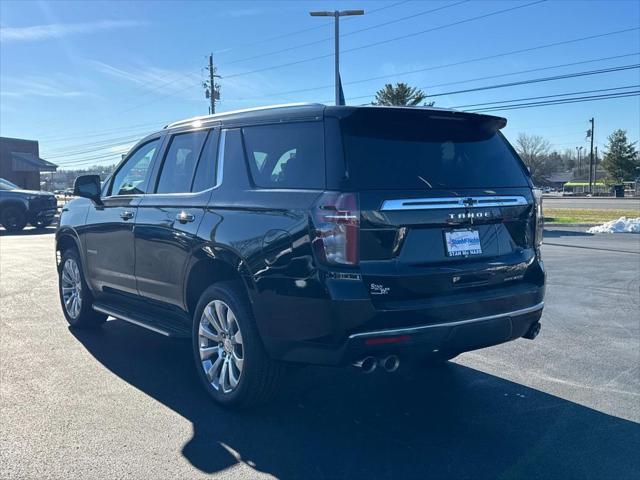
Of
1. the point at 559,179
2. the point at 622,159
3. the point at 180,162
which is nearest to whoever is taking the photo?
the point at 180,162

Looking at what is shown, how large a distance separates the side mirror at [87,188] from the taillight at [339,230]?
340 centimetres

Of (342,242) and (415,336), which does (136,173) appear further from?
(415,336)

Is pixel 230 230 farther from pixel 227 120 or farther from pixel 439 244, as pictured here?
pixel 439 244

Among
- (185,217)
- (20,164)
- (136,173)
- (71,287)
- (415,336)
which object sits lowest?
(71,287)

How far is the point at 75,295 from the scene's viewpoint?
22.1 feet

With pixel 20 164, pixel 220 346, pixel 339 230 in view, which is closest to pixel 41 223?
pixel 220 346

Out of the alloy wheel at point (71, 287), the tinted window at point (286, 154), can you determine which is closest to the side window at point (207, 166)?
the tinted window at point (286, 154)

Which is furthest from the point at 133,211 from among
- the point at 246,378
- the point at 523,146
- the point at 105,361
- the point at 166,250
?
the point at 523,146

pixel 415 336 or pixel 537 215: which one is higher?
pixel 537 215

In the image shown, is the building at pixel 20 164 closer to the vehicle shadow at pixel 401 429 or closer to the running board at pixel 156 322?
the running board at pixel 156 322

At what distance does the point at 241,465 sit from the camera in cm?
353

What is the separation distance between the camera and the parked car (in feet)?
67.5

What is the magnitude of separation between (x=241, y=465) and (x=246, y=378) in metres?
0.67

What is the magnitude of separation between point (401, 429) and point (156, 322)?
2291mm
